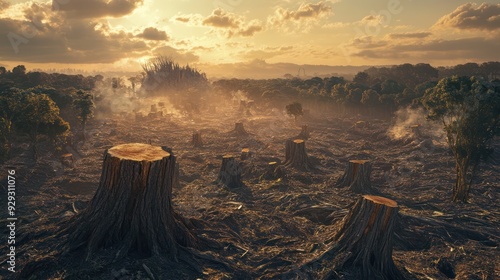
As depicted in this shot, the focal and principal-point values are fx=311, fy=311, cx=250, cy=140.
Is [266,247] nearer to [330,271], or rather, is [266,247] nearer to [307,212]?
[330,271]

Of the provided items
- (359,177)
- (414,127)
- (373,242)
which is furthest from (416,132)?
(373,242)

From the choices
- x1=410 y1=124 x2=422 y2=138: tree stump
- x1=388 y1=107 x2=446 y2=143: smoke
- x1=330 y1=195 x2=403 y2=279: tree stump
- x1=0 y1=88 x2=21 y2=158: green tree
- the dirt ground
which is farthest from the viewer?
x1=388 y1=107 x2=446 y2=143: smoke

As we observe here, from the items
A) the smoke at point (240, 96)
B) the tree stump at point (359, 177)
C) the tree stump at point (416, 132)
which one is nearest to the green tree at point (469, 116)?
the tree stump at point (359, 177)

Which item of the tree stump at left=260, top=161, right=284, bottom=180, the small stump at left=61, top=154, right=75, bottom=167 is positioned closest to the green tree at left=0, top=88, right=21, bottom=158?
the small stump at left=61, top=154, right=75, bottom=167

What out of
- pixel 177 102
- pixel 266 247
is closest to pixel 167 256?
pixel 266 247

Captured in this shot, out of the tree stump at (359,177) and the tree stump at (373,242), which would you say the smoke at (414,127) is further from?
the tree stump at (373,242)

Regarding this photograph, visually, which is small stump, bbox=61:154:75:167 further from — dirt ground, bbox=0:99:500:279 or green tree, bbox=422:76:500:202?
green tree, bbox=422:76:500:202
